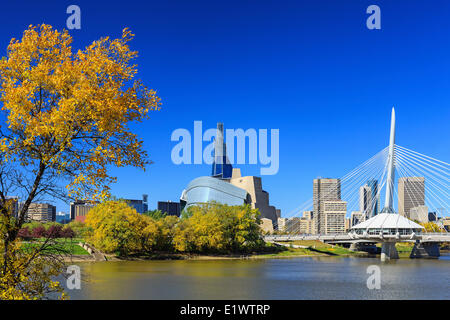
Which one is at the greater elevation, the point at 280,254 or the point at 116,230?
the point at 116,230

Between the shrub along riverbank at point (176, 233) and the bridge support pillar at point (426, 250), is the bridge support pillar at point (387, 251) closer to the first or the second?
the bridge support pillar at point (426, 250)

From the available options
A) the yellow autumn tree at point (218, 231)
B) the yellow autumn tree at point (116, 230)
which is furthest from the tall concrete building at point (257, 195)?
the yellow autumn tree at point (116, 230)

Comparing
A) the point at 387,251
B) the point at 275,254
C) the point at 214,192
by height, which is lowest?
the point at 275,254

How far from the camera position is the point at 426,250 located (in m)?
91.9

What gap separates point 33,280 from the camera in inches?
369

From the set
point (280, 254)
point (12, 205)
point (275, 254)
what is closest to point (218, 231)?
point (275, 254)

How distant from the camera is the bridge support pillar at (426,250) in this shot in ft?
300

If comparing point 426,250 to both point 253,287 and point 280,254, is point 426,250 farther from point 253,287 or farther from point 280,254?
point 253,287

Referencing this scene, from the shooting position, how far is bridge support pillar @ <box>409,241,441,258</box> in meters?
91.5

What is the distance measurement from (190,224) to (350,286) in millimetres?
43136

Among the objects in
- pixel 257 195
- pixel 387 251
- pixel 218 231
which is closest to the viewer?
pixel 218 231

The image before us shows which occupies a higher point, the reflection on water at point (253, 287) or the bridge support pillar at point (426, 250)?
the reflection on water at point (253, 287)
